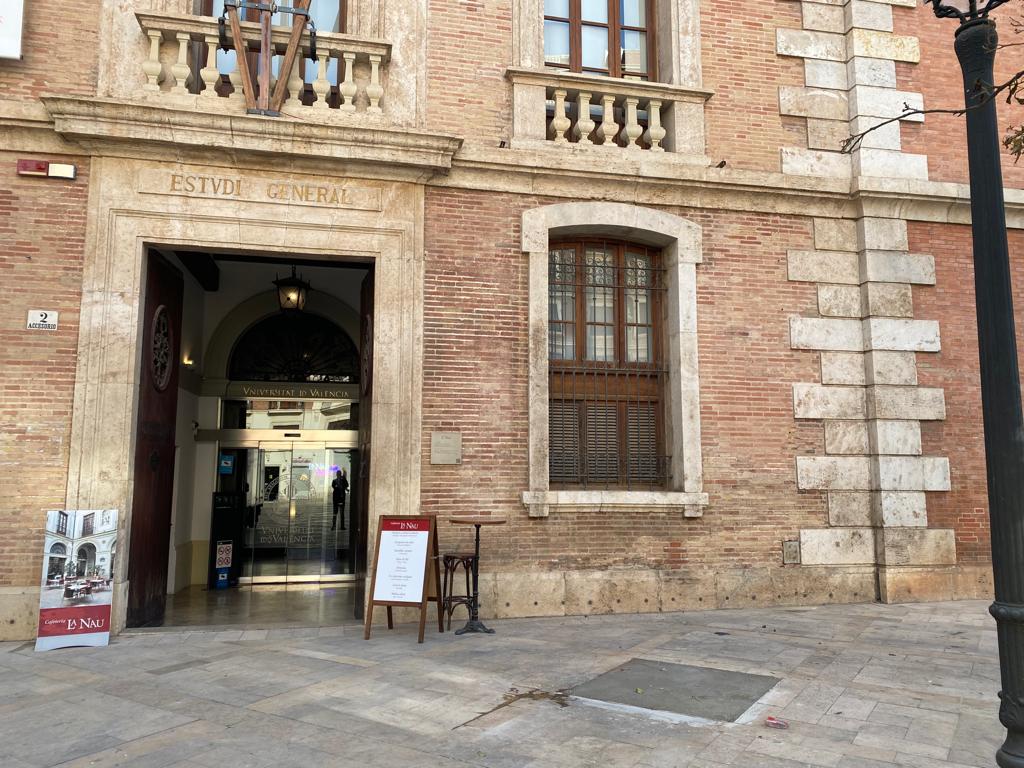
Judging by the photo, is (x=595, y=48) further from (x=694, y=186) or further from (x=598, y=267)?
(x=598, y=267)

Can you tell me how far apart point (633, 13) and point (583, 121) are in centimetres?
213

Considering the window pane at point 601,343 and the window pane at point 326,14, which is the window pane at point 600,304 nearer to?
the window pane at point 601,343

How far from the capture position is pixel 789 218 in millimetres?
9172

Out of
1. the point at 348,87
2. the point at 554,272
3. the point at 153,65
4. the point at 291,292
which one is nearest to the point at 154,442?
the point at 291,292

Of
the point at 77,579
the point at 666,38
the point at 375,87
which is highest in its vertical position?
the point at 666,38

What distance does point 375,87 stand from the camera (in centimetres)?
802

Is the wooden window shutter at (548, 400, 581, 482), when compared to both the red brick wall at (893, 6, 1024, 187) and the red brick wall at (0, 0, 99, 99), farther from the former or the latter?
the red brick wall at (0, 0, 99, 99)

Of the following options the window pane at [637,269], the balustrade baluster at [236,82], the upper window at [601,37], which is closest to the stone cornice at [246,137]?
the balustrade baluster at [236,82]

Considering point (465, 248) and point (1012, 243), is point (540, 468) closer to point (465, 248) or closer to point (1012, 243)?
point (465, 248)

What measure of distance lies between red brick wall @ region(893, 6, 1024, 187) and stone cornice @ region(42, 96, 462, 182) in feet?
20.3

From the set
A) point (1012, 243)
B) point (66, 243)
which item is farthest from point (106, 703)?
point (1012, 243)

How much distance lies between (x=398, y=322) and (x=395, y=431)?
1.20 metres

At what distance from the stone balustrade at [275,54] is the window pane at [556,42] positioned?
2142 mm

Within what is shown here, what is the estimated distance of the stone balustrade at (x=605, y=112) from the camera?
855 cm
